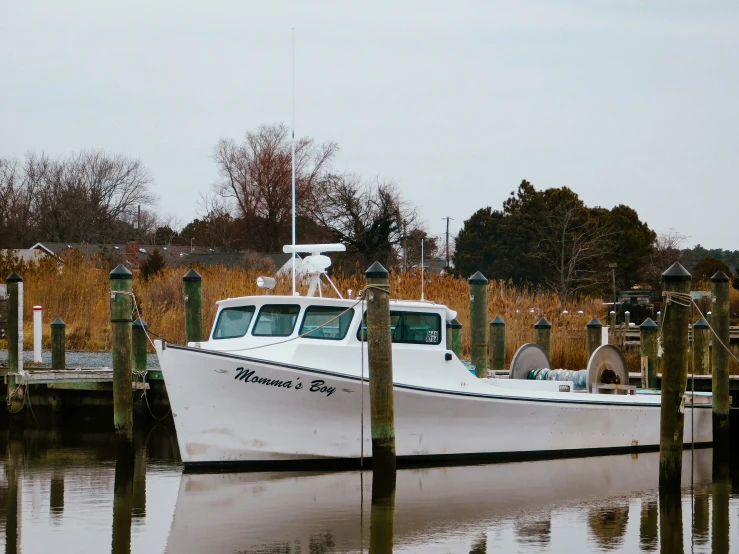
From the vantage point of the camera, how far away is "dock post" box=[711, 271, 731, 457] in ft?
55.8

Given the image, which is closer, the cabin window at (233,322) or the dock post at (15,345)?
the cabin window at (233,322)

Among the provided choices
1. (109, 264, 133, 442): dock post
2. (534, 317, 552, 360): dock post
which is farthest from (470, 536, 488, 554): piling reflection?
(534, 317, 552, 360): dock post

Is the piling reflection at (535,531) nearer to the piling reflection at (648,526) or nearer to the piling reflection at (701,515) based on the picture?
the piling reflection at (648,526)

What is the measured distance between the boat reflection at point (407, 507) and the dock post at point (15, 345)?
611 cm

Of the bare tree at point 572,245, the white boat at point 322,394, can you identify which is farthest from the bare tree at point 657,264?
the white boat at point 322,394

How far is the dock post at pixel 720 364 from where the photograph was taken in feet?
55.8

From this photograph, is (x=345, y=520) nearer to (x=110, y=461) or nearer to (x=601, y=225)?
(x=110, y=461)

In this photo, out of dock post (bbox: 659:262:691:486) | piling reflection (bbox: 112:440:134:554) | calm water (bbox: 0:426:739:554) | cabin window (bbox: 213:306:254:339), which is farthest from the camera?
cabin window (bbox: 213:306:254:339)

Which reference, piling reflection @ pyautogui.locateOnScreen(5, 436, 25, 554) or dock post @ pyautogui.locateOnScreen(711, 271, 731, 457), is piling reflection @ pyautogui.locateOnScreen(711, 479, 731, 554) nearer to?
dock post @ pyautogui.locateOnScreen(711, 271, 731, 457)

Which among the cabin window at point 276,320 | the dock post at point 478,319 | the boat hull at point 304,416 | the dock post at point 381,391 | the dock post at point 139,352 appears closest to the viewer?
the dock post at point 381,391

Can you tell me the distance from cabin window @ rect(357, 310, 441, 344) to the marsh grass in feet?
32.5

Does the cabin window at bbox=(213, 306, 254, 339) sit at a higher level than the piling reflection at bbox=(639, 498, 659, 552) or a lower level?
higher

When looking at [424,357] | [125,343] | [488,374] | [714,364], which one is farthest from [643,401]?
[125,343]

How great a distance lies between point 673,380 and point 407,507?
3389mm
